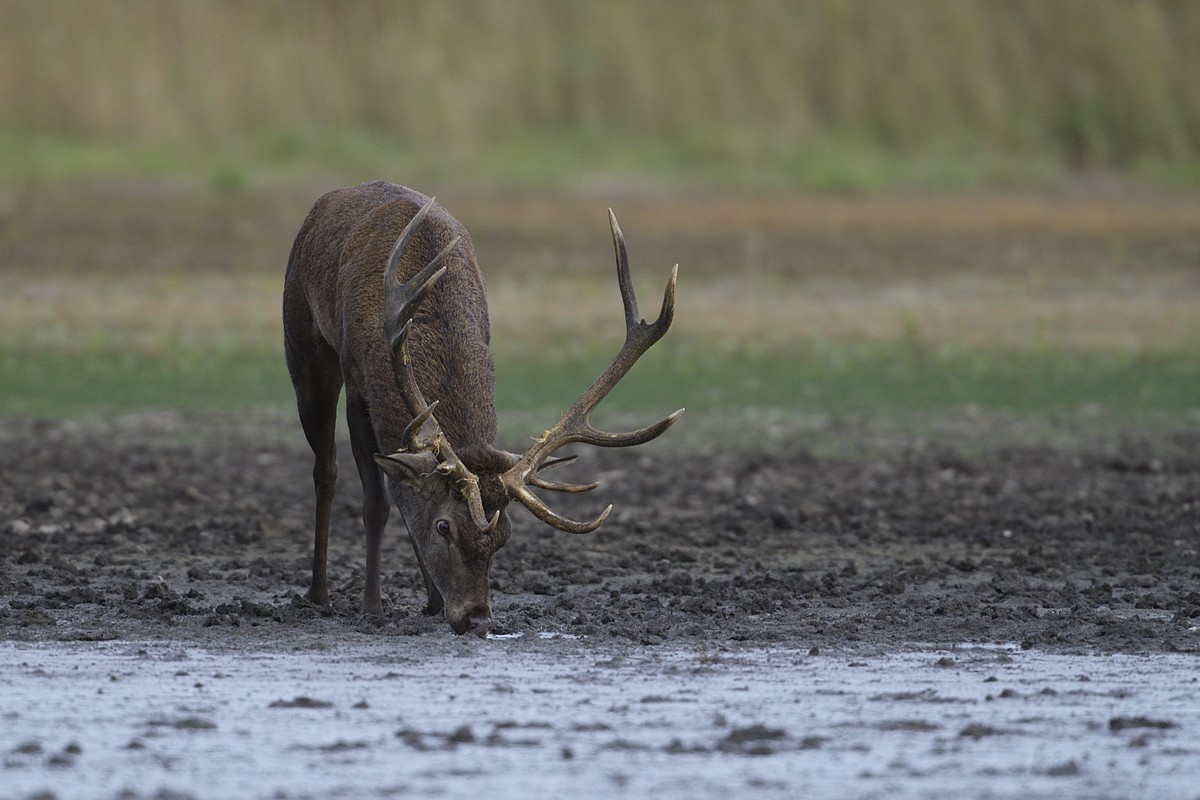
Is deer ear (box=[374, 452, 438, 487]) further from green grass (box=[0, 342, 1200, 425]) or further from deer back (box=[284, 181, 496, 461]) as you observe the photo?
green grass (box=[0, 342, 1200, 425])

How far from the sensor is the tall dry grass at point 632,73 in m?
33.4

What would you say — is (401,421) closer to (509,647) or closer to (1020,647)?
(509,647)

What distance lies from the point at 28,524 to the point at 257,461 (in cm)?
295

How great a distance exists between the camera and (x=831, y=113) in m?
35.5

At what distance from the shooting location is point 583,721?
662cm

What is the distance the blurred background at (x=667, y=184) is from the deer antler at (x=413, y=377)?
306 inches

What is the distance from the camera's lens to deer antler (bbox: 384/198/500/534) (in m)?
8.01

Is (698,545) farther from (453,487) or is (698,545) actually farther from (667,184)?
(667,184)

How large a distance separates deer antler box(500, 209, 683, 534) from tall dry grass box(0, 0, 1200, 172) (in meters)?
23.8

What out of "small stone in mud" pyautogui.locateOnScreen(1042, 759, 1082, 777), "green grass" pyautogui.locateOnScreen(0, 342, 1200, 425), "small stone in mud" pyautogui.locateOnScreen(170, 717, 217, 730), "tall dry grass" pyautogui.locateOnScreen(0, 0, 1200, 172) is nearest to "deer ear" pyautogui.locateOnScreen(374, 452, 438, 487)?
"small stone in mud" pyautogui.locateOnScreen(170, 717, 217, 730)

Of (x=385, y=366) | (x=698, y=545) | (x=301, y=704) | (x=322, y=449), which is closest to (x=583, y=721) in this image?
(x=301, y=704)

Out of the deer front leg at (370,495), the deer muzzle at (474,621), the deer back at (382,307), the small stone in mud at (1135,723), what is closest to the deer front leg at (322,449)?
the deer back at (382,307)

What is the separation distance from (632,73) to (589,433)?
28.0 m

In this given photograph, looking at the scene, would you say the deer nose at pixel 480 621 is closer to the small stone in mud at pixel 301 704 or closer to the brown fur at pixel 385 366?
the brown fur at pixel 385 366
